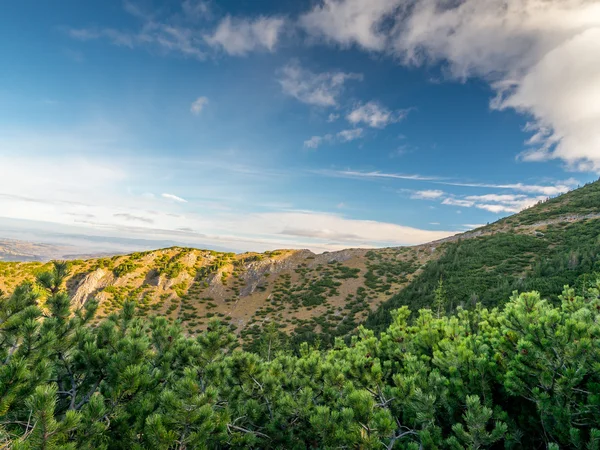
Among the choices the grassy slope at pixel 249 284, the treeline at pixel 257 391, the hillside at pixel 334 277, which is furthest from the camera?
the grassy slope at pixel 249 284

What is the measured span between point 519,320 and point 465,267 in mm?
56586

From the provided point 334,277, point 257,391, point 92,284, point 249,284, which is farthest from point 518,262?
point 92,284

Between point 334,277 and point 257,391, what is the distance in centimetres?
6299

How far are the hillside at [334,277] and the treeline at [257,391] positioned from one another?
3636cm

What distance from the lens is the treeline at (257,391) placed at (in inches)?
139

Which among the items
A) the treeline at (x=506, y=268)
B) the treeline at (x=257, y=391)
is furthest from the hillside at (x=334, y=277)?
the treeline at (x=257, y=391)

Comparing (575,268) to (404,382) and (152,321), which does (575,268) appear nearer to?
(404,382)

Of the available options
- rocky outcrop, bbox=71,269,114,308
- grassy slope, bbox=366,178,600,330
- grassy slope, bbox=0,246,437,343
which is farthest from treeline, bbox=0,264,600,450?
rocky outcrop, bbox=71,269,114,308

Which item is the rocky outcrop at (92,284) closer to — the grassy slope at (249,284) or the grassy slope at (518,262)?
the grassy slope at (249,284)

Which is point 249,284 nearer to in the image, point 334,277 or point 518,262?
point 334,277

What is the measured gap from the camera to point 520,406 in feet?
17.3

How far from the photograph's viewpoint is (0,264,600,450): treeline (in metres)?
3.54

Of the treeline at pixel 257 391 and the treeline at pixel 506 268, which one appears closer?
the treeline at pixel 257 391

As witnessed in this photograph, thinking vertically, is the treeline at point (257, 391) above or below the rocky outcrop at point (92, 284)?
above
